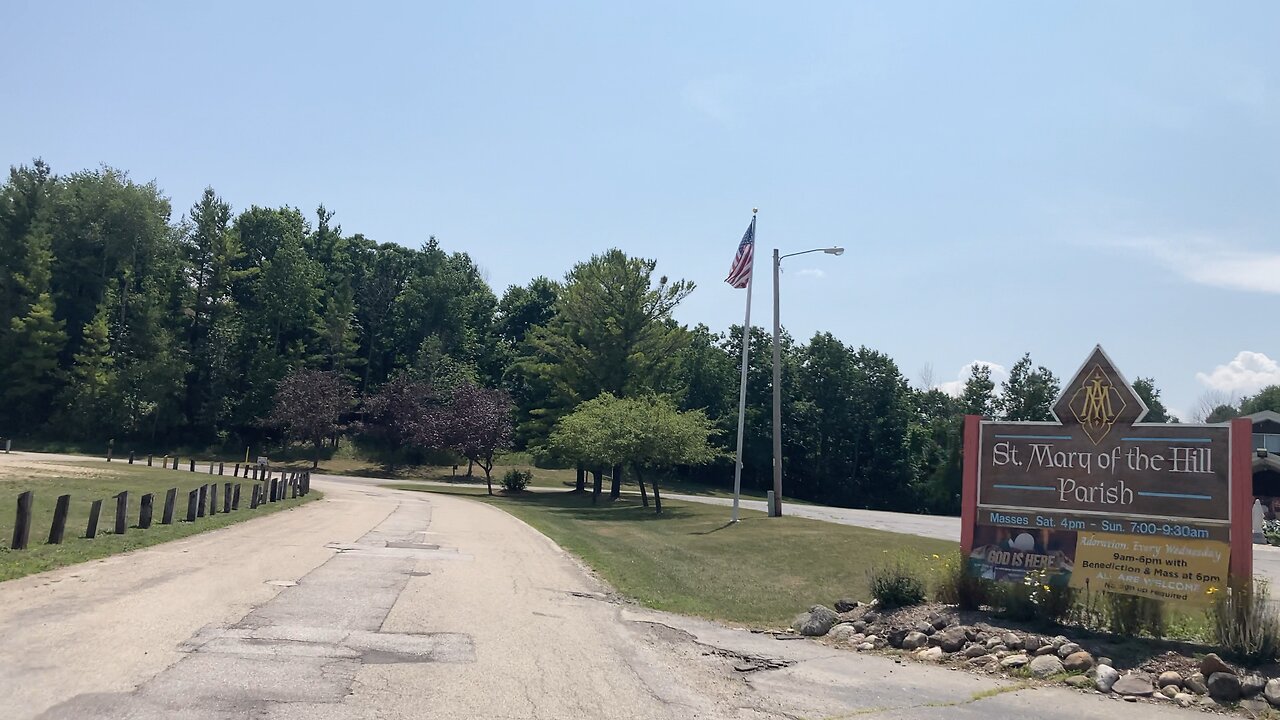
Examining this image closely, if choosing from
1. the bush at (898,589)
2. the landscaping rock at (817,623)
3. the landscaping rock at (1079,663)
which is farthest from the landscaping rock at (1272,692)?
the landscaping rock at (817,623)

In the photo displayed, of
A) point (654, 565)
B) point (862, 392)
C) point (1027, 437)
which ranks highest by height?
point (862, 392)

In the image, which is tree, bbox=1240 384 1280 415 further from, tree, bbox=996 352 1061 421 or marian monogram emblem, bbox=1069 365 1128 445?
marian monogram emblem, bbox=1069 365 1128 445

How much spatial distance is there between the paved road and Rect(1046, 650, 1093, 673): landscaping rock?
0.76 metres

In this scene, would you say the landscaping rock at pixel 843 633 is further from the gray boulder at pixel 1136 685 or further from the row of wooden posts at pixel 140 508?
the row of wooden posts at pixel 140 508

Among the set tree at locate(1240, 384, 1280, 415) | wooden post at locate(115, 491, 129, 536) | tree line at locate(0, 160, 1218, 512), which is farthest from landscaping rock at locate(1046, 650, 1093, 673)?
tree at locate(1240, 384, 1280, 415)

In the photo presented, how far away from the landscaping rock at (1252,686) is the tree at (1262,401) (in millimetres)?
121162

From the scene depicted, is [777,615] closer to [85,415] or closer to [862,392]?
[862,392]

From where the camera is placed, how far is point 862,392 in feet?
258

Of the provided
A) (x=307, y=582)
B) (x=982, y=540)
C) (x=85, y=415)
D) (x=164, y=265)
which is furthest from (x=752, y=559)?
(x=164, y=265)

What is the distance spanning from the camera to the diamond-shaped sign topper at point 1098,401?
12109 millimetres

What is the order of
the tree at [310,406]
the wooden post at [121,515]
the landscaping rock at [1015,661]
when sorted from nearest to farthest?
1. the landscaping rock at [1015,661]
2. the wooden post at [121,515]
3. the tree at [310,406]

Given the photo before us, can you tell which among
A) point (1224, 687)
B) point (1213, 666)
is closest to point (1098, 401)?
point (1213, 666)

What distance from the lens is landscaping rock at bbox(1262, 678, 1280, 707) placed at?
8.62 meters

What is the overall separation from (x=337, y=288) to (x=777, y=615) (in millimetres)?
81973
